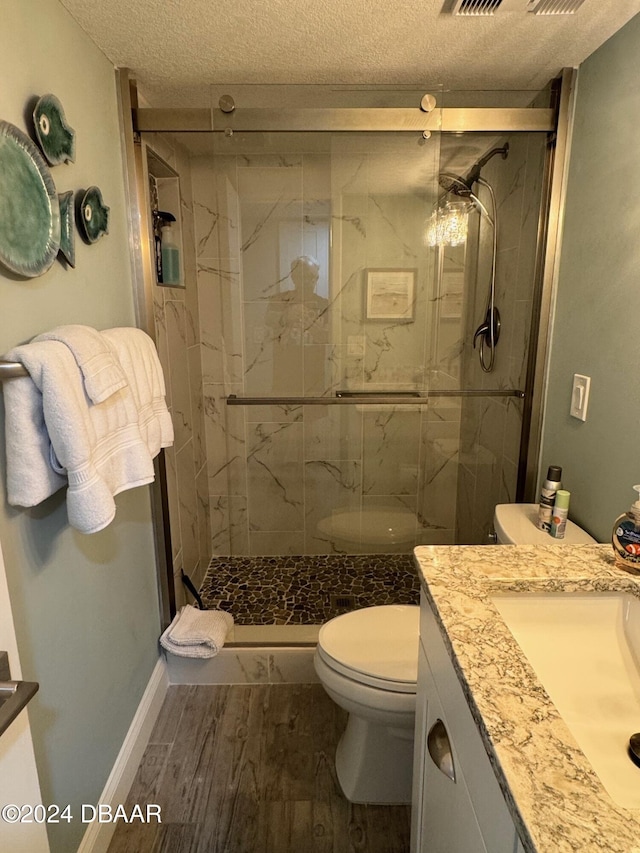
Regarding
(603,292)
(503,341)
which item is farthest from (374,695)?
(503,341)

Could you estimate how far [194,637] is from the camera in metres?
1.97

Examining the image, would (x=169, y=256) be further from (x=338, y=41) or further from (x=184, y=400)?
(x=338, y=41)

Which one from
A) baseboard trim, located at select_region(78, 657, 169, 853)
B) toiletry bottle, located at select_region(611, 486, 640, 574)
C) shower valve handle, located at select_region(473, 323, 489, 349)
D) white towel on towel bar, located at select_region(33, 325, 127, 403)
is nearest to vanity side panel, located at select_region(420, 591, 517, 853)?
toiletry bottle, located at select_region(611, 486, 640, 574)

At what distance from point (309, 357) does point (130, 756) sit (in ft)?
5.89

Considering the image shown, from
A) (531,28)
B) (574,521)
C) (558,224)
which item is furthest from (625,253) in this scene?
(574,521)

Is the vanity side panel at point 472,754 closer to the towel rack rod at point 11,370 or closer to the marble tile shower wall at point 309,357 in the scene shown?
the towel rack rod at point 11,370

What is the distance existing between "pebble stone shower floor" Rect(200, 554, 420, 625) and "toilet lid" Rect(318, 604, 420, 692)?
24.4 inches

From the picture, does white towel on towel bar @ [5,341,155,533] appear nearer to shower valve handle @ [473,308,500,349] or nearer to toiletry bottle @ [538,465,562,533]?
toiletry bottle @ [538,465,562,533]

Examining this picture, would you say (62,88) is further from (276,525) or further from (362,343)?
(276,525)

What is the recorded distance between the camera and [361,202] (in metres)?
2.35

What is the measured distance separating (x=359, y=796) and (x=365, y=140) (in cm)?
238

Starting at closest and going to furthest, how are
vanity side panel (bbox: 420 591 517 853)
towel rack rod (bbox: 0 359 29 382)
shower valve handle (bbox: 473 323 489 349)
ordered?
vanity side panel (bbox: 420 591 517 853) → towel rack rod (bbox: 0 359 29 382) → shower valve handle (bbox: 473 323 489 349)

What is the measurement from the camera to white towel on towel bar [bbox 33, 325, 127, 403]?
41.3 inches

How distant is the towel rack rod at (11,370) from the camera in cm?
90
